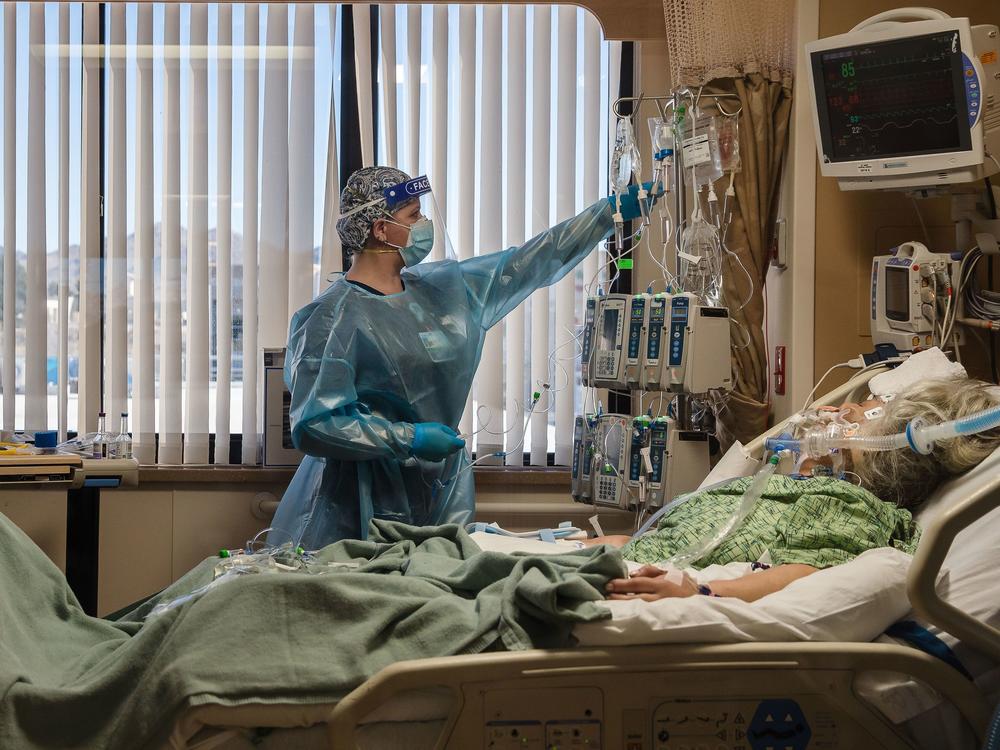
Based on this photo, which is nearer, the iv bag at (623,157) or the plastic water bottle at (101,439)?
the iv bag at (623,157)

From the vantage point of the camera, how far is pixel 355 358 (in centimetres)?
316

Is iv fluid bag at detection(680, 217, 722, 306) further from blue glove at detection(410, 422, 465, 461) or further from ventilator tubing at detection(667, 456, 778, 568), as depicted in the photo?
ventilator tubing at detection(667, 456, 778, 568)

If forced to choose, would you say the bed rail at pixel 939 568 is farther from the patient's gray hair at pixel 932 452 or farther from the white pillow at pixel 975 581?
the patient's gray hair at pixel 932 452

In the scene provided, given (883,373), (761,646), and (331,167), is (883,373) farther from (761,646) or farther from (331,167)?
(331,167)

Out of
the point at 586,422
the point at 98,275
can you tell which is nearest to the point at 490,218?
the point at 586,422

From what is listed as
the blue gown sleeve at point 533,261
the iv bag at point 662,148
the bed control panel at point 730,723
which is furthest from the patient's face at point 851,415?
the blue gown sleeve at point 533,261

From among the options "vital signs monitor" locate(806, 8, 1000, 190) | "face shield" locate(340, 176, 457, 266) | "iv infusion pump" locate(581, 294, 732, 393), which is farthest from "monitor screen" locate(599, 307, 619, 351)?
"vital signs monitor" locate(806, 8, 1000, 190)

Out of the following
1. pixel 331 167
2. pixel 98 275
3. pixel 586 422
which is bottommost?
pixel 586 422

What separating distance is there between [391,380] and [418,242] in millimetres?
457

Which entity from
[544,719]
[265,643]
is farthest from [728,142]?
[265,643]

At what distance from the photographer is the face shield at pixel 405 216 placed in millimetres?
3279

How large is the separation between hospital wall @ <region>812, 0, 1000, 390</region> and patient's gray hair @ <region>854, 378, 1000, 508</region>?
2.66 ft

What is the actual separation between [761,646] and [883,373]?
1.25 m

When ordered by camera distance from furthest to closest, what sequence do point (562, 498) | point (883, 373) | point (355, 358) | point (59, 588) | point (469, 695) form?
point (562, 498), point (355, 358), point (883, 373), point (59, 588), point (469, 695)
